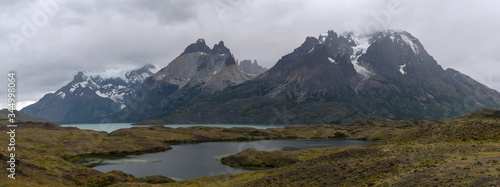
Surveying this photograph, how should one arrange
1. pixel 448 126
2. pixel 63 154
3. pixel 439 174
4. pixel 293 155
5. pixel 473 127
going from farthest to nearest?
pixel 63 154 < pixel 293 155 < pixel 448 126 < pixel 473 127 < pixel 439 174

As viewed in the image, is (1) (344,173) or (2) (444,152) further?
(2) (444,152)

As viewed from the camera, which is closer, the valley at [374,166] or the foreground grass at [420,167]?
the foreground grass at [420,167]

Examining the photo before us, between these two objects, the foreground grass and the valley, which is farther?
the valley

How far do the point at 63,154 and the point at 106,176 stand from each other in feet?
218

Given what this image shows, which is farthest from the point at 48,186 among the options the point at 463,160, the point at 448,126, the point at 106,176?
the point at 448,126

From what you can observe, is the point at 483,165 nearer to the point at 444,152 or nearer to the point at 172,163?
the point at 444,152

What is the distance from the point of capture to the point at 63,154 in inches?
5221

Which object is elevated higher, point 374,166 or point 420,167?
point 420,167

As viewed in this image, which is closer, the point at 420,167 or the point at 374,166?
the point at 420,167

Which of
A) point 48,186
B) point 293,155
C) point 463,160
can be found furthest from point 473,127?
point 48,186

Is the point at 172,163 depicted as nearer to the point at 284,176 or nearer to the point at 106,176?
the point at 106,176

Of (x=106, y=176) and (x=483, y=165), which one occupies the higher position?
(x=483, y=165)

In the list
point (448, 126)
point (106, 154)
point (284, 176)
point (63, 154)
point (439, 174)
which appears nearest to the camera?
point (439, 174)

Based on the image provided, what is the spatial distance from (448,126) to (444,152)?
36.8 meters
